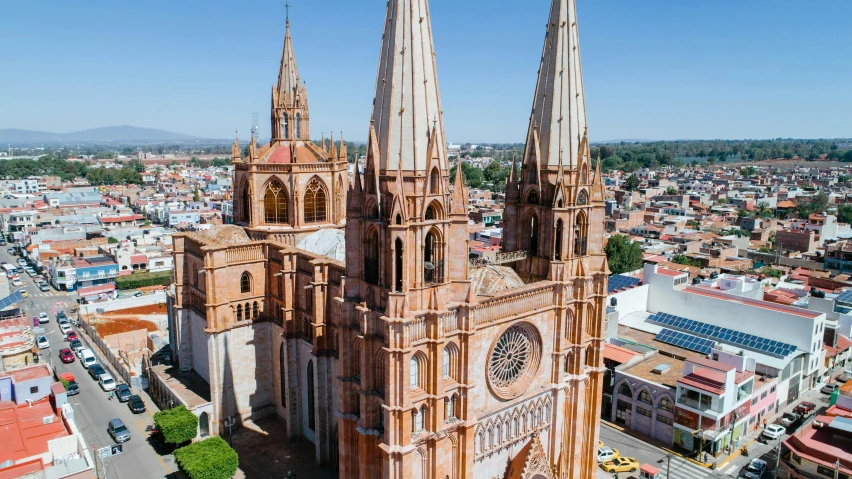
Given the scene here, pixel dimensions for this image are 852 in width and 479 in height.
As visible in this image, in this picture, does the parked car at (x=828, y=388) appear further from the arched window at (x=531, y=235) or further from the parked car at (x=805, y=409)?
the arched window at (x=531, y=235)

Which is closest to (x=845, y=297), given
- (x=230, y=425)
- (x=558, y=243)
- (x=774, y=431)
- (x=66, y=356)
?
(x=774, y=431)

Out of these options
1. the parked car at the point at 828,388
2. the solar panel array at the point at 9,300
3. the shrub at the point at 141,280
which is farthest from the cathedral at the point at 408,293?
the shrub at the point at 141,280

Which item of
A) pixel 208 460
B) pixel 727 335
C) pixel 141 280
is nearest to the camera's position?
pixel 208 460

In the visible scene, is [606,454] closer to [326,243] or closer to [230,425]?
[326,243]

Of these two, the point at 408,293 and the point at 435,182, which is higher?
the point at 435,182

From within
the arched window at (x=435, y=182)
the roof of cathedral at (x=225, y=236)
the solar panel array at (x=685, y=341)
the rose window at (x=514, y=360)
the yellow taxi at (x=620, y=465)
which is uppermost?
the arched window at (x=435, y=182)
